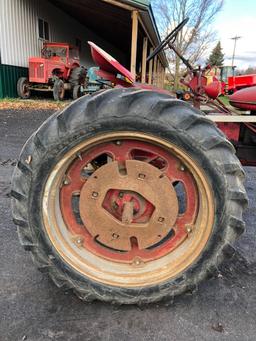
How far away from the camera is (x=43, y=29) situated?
16.4 m

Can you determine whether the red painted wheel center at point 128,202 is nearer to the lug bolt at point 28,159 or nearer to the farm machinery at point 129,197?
the farm machinery at point 129,197

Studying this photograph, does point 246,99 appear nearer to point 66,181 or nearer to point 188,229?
point 188,229

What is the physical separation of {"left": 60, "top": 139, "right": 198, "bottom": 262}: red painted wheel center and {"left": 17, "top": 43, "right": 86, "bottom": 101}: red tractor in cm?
1239

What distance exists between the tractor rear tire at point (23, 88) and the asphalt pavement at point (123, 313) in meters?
12.3

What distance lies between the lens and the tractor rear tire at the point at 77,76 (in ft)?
48.3

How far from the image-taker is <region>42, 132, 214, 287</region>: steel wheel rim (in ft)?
5.46

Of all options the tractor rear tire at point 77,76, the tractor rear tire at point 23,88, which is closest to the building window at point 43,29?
the tractor rear tire at point 77,76

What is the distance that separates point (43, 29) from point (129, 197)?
16.9m

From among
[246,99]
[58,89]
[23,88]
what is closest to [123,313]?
[246,99]

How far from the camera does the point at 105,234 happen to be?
1.89 metres

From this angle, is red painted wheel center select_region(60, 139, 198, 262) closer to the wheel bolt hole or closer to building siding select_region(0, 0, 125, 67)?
the wheel bolt hole

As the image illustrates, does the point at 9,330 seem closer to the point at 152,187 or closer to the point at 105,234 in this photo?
the point at 105,234

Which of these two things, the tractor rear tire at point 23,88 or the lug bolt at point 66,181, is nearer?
the lug bolt at point 66,181

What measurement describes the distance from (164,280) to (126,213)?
430 millimetres
